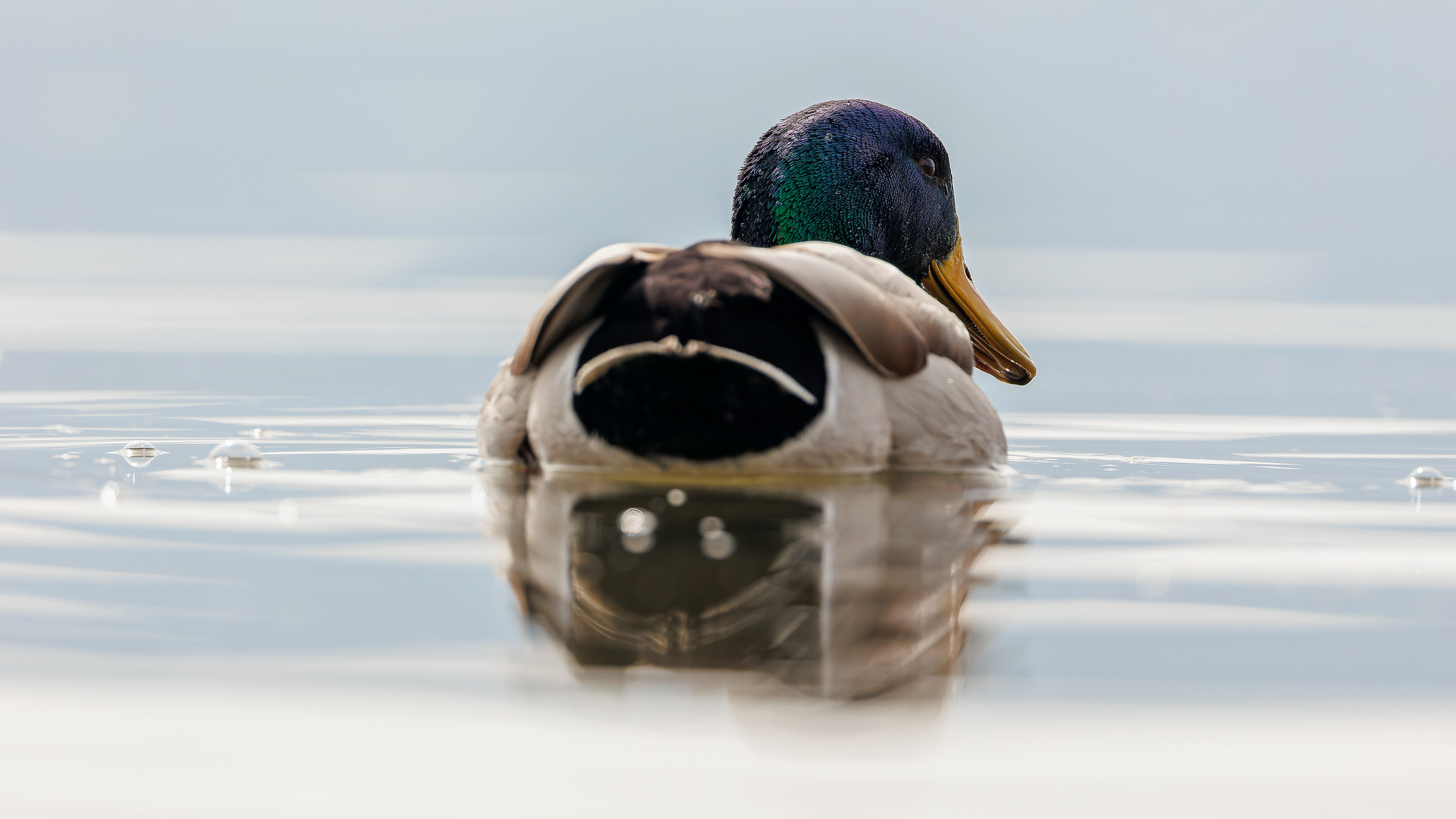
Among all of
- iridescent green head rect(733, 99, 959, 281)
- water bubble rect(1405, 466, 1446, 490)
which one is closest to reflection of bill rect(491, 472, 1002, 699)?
water bubble rect(1405, 466, 1446, 490)

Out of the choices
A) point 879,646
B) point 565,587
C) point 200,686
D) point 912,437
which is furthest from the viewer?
point 912,437

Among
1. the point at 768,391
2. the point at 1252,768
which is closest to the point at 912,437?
the point at 768,391

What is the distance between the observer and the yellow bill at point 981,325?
6.67m

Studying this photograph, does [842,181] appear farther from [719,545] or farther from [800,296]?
[719,545]

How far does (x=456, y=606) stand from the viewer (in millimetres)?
2744

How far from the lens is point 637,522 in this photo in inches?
141

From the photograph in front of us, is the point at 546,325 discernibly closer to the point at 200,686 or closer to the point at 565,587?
the point at 565,587

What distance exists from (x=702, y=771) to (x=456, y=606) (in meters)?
0.98

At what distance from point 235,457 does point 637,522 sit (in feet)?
7.47

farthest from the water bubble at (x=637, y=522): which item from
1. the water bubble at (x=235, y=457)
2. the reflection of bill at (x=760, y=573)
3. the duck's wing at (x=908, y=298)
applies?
the water bubble at (x=235, y=457)

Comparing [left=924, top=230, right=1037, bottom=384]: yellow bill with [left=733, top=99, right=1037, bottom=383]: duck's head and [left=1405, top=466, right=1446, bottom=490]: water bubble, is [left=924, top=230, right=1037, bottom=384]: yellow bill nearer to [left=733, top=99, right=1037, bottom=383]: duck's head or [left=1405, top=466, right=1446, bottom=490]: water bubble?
[left=733, top=99, right=1037, bottom=383]: duck's head

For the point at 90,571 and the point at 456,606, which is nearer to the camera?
the point at 456,606

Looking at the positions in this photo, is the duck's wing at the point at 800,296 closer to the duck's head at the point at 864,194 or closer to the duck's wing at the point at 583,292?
the duck's wing at the point at 583,292

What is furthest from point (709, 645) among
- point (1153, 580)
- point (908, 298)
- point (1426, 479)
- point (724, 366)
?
point (1426, 479)
